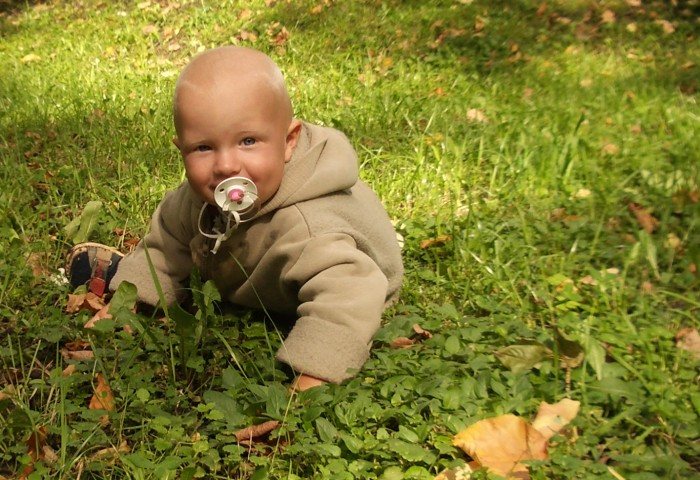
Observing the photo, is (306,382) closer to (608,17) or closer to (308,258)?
(308,258)

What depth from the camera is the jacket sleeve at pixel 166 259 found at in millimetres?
2898

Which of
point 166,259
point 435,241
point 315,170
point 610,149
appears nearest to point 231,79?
point 315,170

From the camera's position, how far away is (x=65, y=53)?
6.35 m

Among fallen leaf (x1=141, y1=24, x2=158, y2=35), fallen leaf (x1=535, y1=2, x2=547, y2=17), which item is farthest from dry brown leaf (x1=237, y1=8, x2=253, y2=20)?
fallen leaf (x1=535, y1=2, x2=547, y2=17)

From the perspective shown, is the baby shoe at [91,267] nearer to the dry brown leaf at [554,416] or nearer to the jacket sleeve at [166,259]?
the jacket sleeve at [166,259]

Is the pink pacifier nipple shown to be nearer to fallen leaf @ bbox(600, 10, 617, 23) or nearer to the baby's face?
the baby's face

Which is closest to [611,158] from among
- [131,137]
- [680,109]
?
[680,109]

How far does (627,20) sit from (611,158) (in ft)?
9.53

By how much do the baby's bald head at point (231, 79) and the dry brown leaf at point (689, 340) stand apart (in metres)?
1.52

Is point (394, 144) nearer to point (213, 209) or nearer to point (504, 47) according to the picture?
point (213, 209)

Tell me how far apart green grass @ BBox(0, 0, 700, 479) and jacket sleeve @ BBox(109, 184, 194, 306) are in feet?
0.84

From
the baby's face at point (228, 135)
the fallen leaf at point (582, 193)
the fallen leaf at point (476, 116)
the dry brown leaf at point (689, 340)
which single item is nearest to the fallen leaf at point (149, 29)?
the fallen leaf at point (476, 116)

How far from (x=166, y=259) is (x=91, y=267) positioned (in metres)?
0.33

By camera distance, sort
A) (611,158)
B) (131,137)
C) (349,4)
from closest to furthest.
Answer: (611,158)
(131,137)
(349,4)
